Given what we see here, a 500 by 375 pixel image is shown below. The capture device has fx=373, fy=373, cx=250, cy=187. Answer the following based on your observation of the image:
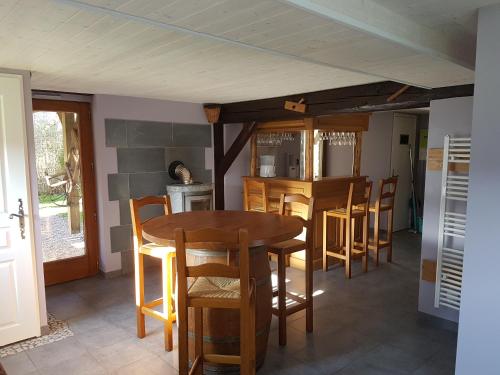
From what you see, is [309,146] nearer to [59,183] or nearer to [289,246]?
[289,246]

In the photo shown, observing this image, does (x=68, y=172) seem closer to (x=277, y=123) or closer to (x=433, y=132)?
(x=277, y=123)

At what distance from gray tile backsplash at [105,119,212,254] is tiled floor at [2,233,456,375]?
780 mm

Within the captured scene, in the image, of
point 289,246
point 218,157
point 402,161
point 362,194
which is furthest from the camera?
point 402,161

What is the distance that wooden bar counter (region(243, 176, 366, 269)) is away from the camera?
4559mm

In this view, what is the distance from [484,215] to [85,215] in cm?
398

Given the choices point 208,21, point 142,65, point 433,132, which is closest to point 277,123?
point 433,132

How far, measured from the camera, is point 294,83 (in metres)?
3.41

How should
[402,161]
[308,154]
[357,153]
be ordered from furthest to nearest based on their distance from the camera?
[402,161], [357,153], [308,154]

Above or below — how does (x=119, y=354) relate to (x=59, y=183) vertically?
below

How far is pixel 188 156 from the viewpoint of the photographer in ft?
16.4

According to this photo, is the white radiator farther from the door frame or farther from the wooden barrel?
the door frame

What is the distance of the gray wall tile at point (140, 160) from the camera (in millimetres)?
4379

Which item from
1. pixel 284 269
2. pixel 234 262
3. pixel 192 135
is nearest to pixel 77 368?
pixel 234 262

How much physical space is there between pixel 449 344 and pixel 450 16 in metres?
2.45
